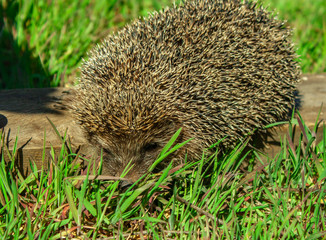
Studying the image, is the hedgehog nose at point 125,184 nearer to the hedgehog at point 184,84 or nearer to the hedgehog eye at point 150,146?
the hedgehog at point 184,84

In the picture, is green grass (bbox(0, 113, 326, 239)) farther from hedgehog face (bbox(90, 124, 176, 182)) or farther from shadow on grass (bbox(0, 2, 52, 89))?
shadow on grass (bbox(0, 2, 52, 89))

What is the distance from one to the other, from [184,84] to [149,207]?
3.97ft

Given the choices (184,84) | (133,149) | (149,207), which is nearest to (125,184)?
(149,207)

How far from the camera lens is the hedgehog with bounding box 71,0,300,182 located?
362 centimetres

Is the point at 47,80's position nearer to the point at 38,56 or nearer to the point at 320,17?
the point at 38,56

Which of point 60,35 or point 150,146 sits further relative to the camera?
point 60,35

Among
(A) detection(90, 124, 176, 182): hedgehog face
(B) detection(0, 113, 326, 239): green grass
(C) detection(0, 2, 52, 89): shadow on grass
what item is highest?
(C) detection(0, 2, 52, 89): shadow on grass

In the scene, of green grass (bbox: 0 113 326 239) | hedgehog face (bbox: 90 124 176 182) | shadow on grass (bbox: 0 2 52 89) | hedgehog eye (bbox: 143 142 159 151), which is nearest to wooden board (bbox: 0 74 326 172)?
green grass (bbox: 0 113 326 239)

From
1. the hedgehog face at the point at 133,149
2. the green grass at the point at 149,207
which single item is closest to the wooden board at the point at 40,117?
the green grass at the point at 149,207

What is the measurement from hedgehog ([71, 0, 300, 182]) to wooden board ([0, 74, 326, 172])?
234 mm

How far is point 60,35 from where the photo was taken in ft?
21.7

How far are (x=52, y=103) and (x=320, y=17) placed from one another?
6.01 meters

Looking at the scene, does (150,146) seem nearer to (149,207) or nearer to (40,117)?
(149,207)

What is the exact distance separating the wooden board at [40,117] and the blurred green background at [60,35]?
44.0 inches
